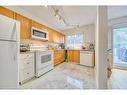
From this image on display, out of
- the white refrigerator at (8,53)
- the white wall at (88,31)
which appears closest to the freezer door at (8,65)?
the white refrigerator at (8,53)

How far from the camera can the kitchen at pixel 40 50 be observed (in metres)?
2.22

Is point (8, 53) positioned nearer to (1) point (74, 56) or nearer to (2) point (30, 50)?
(2) point (30, 50)

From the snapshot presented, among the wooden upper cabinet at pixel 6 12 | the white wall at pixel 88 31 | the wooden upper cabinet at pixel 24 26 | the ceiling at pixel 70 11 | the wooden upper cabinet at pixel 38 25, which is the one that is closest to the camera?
the wooden upper cabinet at pixel 6 12

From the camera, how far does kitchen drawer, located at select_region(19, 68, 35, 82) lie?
3.00 meters

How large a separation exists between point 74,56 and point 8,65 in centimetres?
515

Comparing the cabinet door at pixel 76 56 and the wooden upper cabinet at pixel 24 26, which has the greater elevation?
the wooden upper cabinet at pixel 24 26

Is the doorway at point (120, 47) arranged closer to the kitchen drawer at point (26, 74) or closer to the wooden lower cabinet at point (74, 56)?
the wooden lower cabinet at point (74, 56)

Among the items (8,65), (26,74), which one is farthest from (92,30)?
(8,65)

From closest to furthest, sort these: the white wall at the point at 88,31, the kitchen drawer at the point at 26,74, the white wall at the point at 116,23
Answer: the kitchen drawer at the point at 26,74, the white wall at the point at 116,23, the white wall at the point at 88,31

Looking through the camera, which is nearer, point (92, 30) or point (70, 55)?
point (92, 30)

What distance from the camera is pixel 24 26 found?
3639 millimetres

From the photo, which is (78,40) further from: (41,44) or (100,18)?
(100,18)

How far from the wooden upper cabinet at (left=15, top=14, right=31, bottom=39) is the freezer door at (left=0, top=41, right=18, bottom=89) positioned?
1.39m

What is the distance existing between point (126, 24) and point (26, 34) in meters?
4.59
